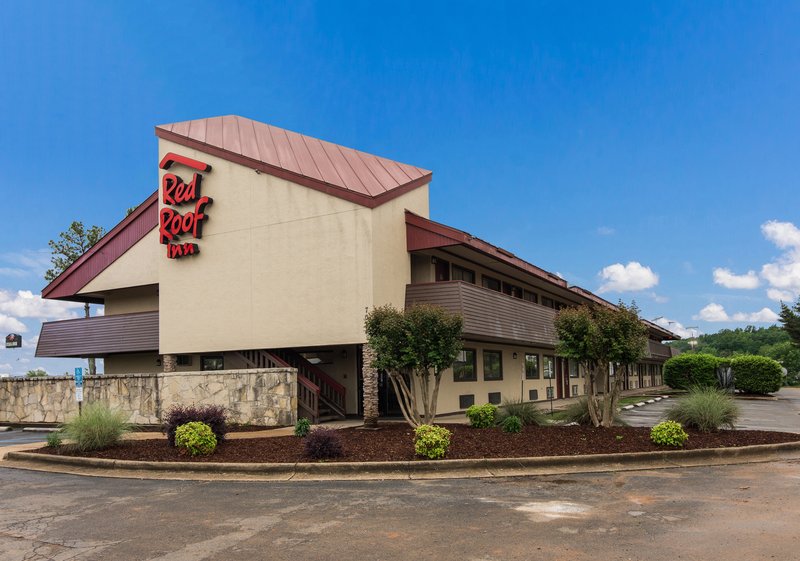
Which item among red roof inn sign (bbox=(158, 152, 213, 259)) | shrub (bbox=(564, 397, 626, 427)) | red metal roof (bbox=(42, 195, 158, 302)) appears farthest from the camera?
red metal roof (bbox=(42, 195, 158, 302))

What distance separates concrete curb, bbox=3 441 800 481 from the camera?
1084 cm

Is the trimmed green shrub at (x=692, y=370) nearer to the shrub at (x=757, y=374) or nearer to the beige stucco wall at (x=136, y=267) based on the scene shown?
the shrub at (x=757, y=374)

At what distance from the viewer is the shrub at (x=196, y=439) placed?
12.4 meters

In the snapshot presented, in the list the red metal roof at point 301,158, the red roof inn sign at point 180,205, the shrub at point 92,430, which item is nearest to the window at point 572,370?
the red metal roof at point 301,158

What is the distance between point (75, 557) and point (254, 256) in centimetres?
1613

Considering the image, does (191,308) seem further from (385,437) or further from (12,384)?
(385,437)

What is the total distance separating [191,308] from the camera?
77.6ft

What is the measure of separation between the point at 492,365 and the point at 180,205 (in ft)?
48.5

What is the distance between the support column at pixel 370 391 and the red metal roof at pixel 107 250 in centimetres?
1388

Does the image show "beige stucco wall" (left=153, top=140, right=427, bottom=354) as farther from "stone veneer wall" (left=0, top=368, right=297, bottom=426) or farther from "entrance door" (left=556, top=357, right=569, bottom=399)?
"entrance door" (left=556, top=357, right=569, bottom=399)

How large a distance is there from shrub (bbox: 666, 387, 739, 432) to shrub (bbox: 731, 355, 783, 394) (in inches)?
1112

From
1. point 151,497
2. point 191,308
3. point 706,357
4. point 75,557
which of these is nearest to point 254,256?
point 191,308


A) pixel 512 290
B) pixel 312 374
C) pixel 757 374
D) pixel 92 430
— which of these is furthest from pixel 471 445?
pixel 757 374

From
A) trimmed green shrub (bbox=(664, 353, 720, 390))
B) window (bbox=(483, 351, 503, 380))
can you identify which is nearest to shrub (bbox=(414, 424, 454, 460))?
window (bbox=(483, 351, 503, 380))
